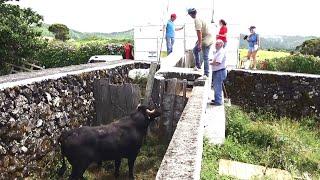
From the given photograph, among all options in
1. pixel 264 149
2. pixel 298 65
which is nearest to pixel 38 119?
pixel 264 149

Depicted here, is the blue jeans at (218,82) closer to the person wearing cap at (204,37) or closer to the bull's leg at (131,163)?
the person wearing cap at (204,37)

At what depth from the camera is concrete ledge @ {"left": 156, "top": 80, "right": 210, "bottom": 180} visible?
359cm

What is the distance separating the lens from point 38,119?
820cm

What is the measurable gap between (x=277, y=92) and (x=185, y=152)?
10.8 meters

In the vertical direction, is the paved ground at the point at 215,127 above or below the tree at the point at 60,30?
below

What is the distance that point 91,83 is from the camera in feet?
35.6

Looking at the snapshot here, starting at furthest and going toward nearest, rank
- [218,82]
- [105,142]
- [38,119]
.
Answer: [218,82] → [38,119] → [105,142]

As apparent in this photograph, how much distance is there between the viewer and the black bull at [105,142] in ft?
24.7

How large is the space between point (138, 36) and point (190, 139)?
14.8m

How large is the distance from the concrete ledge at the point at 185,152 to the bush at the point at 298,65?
16.1m

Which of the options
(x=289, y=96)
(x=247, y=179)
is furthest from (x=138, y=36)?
(x=247, y=179)

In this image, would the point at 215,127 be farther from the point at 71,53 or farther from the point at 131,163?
the point at 71,53

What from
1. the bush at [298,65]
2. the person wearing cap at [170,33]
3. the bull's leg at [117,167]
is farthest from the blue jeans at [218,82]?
the bush at [298,65]

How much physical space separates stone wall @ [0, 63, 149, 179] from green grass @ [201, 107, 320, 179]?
3002mm
